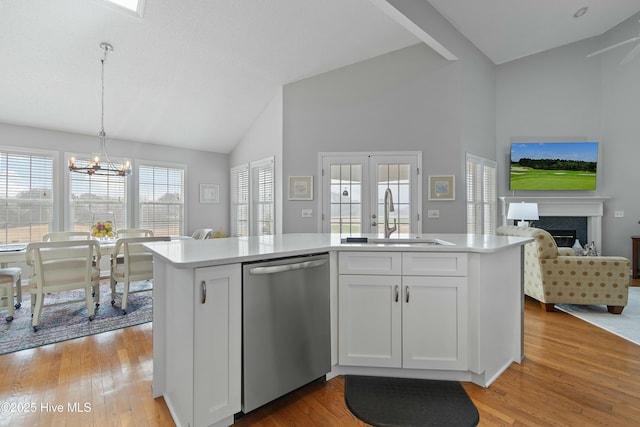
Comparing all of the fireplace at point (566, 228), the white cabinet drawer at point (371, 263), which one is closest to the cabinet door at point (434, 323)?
the white cabinet drawer at point (371, 263)

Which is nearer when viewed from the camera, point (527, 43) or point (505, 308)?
point (505, 308)

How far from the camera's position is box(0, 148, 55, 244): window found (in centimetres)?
436

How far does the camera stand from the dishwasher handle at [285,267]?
5.23ft

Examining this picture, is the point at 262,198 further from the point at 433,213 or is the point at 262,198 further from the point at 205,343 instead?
the point at 205,343

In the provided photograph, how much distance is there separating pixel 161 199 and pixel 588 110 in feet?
26.7

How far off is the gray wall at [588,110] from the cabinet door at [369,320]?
4.95 metres

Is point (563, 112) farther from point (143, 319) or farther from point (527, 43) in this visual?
point (143, 319)

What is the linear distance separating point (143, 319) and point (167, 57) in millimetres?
3113

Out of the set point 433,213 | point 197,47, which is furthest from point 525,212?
point 197,47

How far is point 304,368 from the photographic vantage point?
181 centimetres

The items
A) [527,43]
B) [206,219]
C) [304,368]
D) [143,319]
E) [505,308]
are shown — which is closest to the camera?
[304,368]

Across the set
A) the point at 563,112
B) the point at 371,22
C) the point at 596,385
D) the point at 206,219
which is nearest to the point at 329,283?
the point at 596,385

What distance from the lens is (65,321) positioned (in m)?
3.07

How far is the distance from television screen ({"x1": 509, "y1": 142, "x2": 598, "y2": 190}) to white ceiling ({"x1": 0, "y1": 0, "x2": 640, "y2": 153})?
5.94ft
